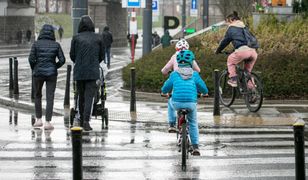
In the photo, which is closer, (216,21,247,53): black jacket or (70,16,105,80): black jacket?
(70,16,105,80): black jacket

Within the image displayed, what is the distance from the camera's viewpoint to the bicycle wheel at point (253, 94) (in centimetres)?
1738

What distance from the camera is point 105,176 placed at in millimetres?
10844

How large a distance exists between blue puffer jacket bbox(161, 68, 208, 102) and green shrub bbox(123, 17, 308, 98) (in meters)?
6.96

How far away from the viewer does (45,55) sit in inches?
601

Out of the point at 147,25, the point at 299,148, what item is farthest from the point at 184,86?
the point at 147,25

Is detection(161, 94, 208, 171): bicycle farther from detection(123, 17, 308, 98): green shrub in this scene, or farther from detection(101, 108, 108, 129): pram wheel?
detection(123, 17, 308, 98): green shrub

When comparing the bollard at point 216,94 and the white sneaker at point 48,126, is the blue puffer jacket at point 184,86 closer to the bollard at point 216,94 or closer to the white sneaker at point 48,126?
the white sneaker at point 48,126

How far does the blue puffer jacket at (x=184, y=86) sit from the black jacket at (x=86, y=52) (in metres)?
2.89

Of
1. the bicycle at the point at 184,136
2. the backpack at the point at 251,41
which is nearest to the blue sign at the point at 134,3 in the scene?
the backpack at the point at 251,41

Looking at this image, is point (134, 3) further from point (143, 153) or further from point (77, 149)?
point (77, 149)

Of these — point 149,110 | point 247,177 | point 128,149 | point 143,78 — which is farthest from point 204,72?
point 247,177

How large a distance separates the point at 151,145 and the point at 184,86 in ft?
6.17

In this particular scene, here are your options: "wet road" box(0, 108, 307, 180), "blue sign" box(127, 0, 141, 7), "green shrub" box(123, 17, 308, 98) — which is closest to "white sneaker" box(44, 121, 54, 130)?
"wet road" box(0, 108, 307, 180)

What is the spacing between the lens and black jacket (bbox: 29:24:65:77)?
1526 cm
